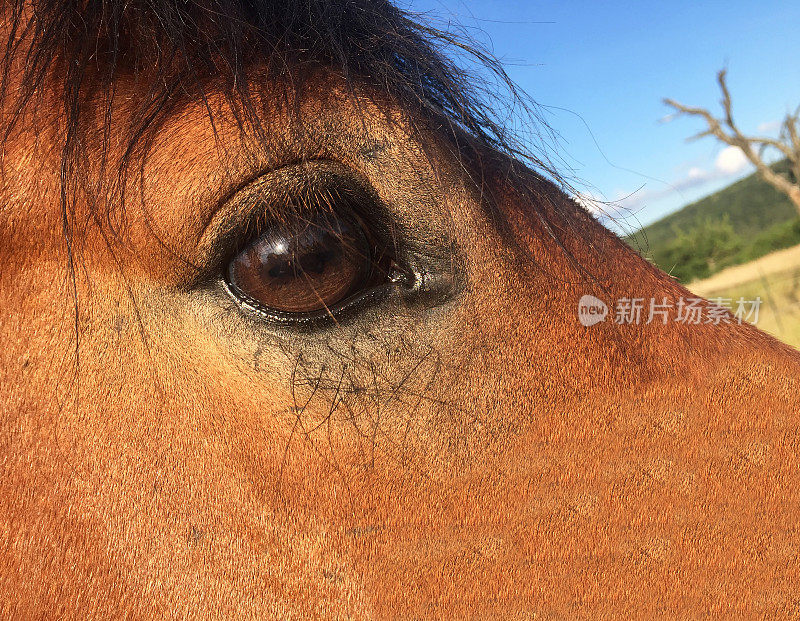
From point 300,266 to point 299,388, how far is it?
10.0 inches

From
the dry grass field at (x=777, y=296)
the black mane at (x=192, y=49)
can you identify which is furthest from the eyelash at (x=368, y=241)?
the dry grass field at (x=777, y=296)

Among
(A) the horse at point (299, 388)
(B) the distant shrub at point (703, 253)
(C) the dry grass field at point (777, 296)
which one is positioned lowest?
(A) the horse at point (299, 388)

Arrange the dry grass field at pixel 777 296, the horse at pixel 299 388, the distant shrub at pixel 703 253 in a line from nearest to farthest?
the horse at pixel 299 388, the dry grass field at pixel 777 296, the distant shrub at pixel 703 253

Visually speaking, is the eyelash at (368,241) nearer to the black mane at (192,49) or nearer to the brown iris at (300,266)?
the brown iris at (300,266)

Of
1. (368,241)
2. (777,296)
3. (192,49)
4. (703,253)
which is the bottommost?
(368,241)

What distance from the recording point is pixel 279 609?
1.08 metres

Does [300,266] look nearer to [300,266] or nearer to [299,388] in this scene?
[300,266]

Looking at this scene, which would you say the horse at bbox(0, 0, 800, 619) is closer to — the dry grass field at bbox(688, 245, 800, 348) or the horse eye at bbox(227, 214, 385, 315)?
the horse eye at bbox(227, 214, 385, 315)

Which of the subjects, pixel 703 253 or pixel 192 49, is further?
pixel 703 253

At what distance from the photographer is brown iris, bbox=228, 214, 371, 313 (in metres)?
1.14

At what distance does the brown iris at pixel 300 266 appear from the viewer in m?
1.14

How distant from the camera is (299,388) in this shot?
3.72ft

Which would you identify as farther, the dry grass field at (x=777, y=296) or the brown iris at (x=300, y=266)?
the dry grass field at (x=777, y=296)

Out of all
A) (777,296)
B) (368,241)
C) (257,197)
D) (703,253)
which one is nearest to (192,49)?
(257,197)
